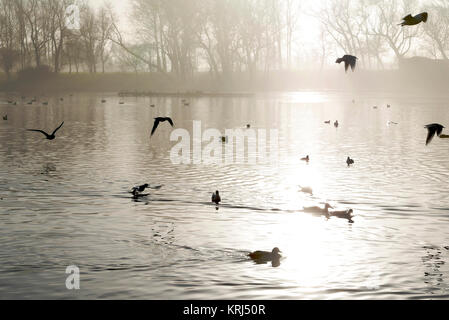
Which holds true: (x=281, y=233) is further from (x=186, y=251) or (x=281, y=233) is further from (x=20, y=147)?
(x=20, y=147)

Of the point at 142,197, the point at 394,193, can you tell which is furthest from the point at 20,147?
the point at 394,193

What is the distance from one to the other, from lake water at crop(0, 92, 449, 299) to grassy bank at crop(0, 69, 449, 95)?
70.3 meters

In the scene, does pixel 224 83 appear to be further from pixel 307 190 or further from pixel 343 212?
pixel 343 212

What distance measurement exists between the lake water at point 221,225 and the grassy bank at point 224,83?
70.3m

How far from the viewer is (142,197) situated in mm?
18031

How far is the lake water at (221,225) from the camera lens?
10875 millimetres

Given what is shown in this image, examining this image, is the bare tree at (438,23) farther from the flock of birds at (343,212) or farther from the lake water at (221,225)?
the flock of birds at (343,212)

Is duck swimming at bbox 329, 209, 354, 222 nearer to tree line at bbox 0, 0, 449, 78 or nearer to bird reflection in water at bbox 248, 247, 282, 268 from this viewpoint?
bird reflection in water at bbox 248, 247, 282, 268

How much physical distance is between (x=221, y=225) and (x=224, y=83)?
86905 mm

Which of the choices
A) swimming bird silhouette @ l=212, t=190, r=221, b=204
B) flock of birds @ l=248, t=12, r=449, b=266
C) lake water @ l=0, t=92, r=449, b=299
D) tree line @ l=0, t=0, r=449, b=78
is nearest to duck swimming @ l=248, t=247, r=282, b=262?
flock of birds @ l=248, t=12, r=449, b=266

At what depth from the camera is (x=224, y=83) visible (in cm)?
10081

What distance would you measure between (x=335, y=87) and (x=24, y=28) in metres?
50.7

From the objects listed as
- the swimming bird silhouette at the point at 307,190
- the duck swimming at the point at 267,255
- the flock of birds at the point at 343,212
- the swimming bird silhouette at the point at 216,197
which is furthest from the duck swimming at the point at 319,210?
the duck swimming at the point at 267,255

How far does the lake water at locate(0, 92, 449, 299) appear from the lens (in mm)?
10875
